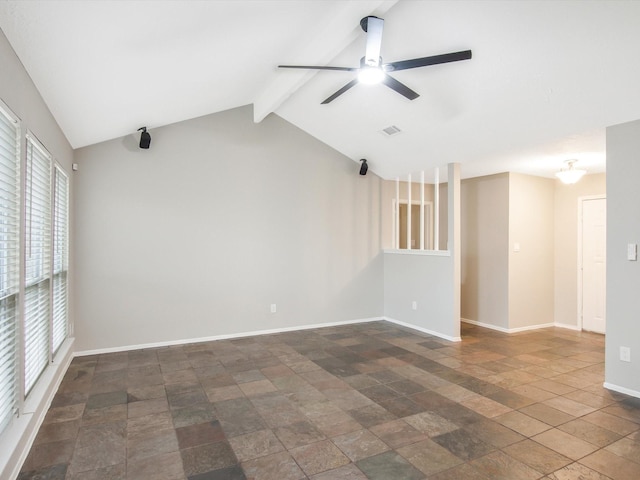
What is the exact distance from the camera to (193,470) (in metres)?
2.21

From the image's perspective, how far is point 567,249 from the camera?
5914 millimetres

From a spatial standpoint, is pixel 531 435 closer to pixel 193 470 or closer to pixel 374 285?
pixel 193 470

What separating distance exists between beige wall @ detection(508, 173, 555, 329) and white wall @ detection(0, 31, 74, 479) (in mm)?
5635

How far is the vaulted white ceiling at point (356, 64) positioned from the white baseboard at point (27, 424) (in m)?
2.22

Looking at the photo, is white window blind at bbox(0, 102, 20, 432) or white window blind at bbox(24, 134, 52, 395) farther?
white window blind at bbox(24, 134, 52, 395)

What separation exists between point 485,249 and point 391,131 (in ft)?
8.42

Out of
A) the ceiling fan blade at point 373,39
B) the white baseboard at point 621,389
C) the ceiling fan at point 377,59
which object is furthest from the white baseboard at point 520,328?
the ceiling fan blade at point 373,39

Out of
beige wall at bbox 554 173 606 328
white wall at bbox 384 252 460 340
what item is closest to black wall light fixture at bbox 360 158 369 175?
white wall at bbox 384 252 460 340

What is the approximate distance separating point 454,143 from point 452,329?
2.42 metres

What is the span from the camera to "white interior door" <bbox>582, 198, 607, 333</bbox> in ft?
18.0

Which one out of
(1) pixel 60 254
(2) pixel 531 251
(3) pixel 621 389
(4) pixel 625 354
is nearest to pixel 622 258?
(4) pixel 625 354

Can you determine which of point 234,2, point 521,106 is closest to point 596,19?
point 521,106

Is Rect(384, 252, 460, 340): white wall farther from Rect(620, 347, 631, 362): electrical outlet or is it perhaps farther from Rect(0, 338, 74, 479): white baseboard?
Rect(0, 338, 74, 479): white baseboard

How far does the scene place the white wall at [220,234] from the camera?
4.51 m
